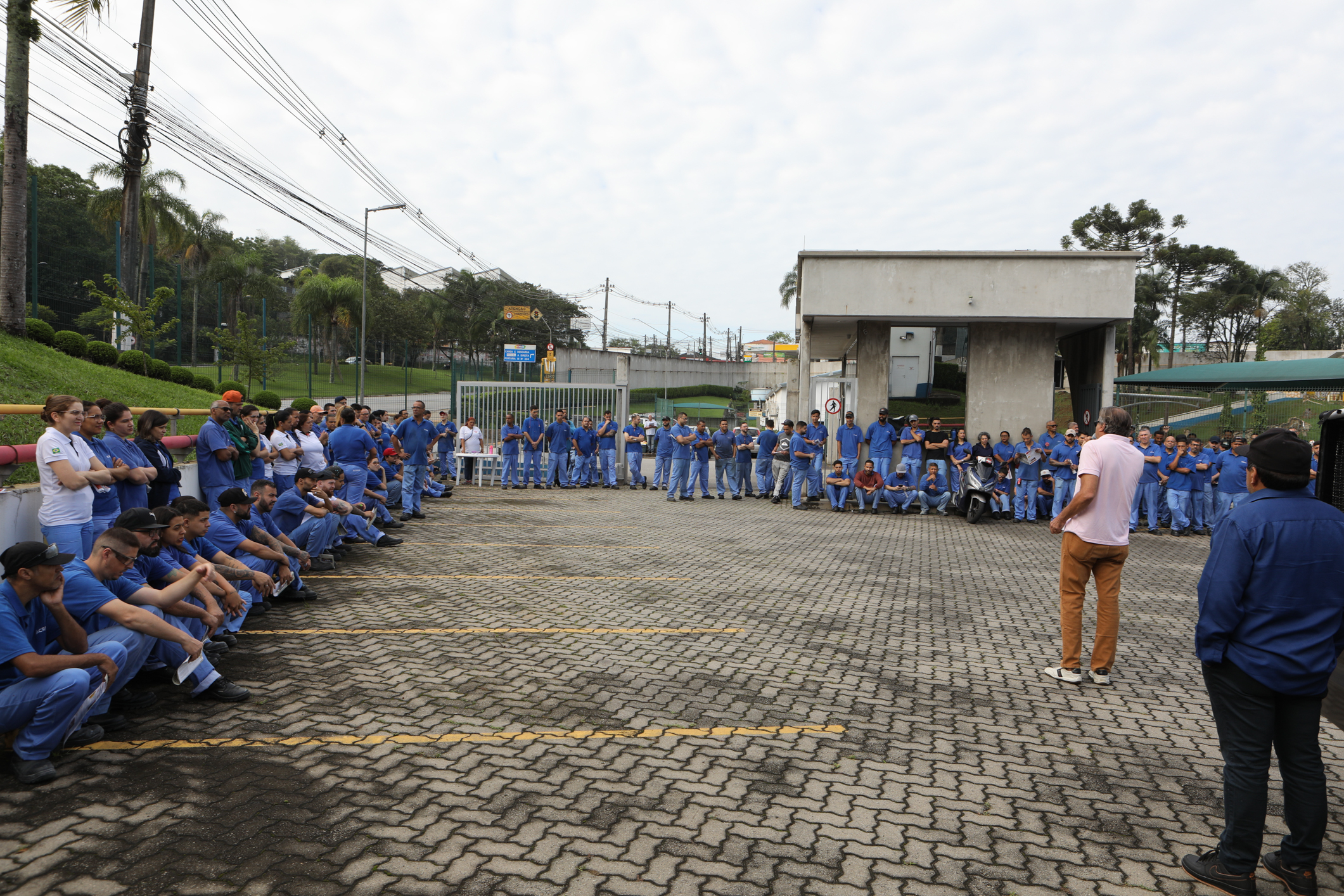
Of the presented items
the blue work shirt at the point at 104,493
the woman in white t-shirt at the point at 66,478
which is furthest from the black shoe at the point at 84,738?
the blue work shirt at the point at 104,493

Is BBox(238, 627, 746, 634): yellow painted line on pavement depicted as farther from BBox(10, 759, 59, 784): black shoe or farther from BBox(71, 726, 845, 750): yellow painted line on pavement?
BBox(10, 759, 59, 784): black shoe

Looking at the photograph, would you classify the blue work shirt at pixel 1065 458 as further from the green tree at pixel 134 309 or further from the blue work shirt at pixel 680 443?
the green tree at pixel 134 309

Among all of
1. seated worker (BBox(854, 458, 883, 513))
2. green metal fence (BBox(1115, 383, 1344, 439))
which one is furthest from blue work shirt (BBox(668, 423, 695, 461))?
green metal fence (BBox(1115, 383, 1344, 439))

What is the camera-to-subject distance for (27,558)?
4066 millimetres

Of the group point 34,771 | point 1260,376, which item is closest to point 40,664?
point 34,771

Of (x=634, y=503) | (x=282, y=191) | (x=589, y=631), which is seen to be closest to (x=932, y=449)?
(x=634, y=503)

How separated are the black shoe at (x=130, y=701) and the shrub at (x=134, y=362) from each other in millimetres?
15547

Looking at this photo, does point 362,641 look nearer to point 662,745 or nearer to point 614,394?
point 662,745

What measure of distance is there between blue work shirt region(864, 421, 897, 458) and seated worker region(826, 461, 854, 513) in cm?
73

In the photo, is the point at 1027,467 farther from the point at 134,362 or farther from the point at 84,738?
the point at 134,362

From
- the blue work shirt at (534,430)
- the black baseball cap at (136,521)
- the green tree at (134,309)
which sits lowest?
the black baseball cap at (136,521)

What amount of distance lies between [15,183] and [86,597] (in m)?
15.6

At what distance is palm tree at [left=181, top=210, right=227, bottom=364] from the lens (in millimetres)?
37969

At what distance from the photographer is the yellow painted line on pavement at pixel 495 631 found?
6.59 m
